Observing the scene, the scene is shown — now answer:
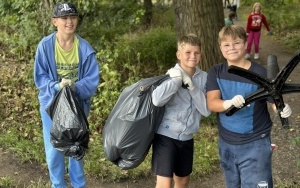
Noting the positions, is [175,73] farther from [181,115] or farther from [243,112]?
[243,112]

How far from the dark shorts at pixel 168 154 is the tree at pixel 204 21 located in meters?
3.61

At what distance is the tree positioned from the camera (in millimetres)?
6934

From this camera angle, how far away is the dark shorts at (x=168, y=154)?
3.59 metres

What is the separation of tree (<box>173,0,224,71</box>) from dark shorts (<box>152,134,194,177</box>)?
3.61m

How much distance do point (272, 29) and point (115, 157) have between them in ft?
45.5

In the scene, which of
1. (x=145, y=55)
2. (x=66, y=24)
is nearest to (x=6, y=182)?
(x=66, y=24)

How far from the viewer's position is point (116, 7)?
804cm

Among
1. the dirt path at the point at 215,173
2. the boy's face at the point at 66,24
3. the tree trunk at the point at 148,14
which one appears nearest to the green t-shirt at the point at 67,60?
the boy's face at the point at 66,24

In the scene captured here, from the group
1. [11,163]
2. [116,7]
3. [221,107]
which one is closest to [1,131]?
[11,163]

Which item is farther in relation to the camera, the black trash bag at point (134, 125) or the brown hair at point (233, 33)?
the black trash bag at point (134, 125)

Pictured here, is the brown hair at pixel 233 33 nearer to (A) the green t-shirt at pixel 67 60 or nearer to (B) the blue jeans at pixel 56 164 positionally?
(A) the green t-shirt at pixel 67 60

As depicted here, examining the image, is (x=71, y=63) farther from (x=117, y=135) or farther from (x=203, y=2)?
(x=203, y=2)

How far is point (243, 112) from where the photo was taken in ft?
10.8

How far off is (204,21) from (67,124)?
3785mm
